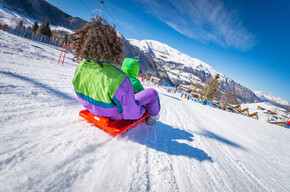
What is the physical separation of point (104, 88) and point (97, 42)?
1.55 ft

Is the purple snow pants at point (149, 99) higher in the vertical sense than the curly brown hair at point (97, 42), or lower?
lower

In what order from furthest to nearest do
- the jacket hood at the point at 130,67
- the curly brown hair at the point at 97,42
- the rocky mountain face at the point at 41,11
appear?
the rocky mountain face at the point at 41,11 → the jacket hood at the point at 130,67 → the curly brown hair at the point at 97,42

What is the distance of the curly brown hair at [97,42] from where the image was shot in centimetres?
123

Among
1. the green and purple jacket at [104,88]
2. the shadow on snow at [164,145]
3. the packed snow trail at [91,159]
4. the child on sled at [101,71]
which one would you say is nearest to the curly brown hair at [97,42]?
the child on sled at [101,71]

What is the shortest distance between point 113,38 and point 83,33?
0.33 metres

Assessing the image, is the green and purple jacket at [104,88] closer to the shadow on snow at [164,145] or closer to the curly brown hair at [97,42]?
the curly brown hair at [97,42]

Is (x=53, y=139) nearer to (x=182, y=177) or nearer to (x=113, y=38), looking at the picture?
(x=113, y=38)

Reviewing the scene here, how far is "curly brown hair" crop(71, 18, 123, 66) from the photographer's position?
123cm

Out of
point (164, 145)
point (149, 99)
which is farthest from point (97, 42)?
point (164, 145)

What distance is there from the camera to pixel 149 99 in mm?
2115

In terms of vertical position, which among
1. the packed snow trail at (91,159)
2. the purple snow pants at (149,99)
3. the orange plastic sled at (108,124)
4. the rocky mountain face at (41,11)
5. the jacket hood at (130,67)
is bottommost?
the packed snow trail at (91,159)

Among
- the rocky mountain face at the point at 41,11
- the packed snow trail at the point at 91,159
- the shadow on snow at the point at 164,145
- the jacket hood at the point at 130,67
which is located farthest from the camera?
the rocky mountain face at the point at 41,11

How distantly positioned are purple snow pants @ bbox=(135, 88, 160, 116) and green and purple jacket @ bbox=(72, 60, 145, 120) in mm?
377

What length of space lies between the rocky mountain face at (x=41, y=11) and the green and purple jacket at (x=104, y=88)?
257 ft
